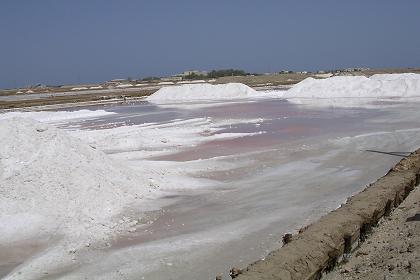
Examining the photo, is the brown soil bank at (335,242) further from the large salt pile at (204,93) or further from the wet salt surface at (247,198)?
the large salt pile at (204,93)

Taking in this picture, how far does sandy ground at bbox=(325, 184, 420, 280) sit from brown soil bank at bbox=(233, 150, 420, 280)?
0.07ft

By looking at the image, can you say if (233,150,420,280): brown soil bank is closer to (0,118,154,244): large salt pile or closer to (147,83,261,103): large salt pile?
(0,118,154,244): large salt pile

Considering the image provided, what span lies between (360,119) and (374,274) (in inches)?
702

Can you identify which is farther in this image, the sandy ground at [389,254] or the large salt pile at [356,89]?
the large salt pile at [356,89]

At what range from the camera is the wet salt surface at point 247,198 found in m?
6.40

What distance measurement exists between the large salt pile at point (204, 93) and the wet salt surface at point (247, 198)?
1200 inches

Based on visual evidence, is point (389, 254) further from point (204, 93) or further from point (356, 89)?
point (204, 93)

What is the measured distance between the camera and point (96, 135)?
1961 cm

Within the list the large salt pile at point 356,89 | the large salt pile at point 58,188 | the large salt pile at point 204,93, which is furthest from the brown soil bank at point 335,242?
the large salt pile at point 204,93

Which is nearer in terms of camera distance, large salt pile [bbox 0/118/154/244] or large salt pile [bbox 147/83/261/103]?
large salt pile [bbox 0/118/154/244]

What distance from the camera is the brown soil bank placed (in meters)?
5.02

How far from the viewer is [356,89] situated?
41.8 m

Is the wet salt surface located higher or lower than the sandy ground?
lower

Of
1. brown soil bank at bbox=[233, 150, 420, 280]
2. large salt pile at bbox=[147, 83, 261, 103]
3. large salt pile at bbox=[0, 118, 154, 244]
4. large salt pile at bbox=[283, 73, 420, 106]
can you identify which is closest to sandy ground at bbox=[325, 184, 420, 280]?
brown soil bank at bbox=[233, 150, 420, 280]
